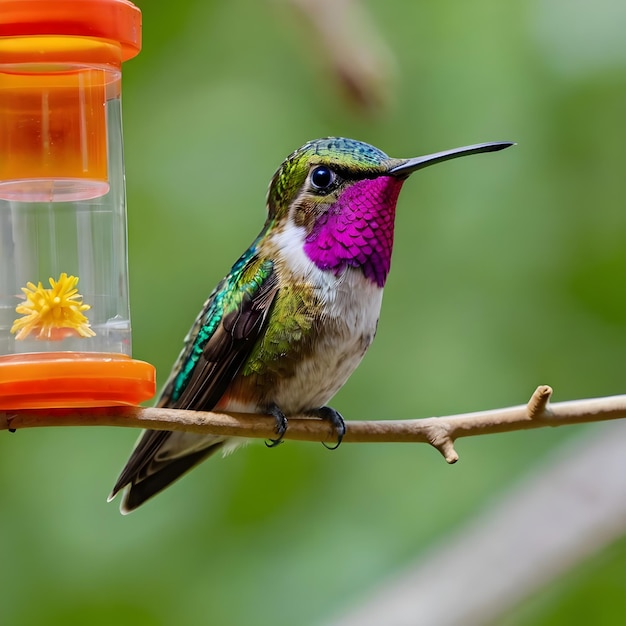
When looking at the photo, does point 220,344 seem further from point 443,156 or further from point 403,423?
point 443,156

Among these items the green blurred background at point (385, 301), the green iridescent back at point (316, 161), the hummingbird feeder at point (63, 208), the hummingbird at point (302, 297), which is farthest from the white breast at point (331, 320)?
the green blurred background at point (385, 301)

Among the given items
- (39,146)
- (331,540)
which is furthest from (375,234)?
(331,540)

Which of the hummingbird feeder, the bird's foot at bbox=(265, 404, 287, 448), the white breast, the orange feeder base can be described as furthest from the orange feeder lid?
the bird's foot at bbox=(265, 404, 287, 448)

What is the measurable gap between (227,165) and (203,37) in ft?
2.66

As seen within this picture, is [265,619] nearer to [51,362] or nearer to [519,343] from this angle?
[519,343]

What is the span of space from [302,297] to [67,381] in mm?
811

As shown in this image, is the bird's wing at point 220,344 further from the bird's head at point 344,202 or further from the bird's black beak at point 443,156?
the bird's black beak at point 443,156

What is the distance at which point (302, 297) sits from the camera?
9.53 feet

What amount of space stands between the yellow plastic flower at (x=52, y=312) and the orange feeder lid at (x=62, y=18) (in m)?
0.56

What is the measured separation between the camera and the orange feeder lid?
2.26 meters

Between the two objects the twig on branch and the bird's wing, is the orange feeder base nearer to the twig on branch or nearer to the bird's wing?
the twig on branch

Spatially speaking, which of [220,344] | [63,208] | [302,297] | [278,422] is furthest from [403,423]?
[63,208]

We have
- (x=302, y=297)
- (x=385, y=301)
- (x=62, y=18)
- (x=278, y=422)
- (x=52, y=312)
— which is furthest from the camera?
(x=385, y=301)

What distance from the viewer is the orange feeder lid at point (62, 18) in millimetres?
2262
